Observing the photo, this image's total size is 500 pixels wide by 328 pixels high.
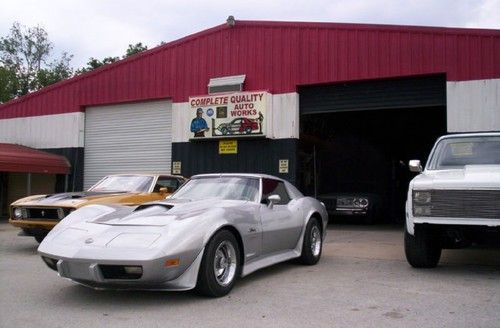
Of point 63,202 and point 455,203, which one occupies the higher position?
point 455,203

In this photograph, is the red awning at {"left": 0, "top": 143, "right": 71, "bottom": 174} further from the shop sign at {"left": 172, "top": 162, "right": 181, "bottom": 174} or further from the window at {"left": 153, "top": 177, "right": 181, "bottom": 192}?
the window at {"left": 153, "top": 177, "right": 181, "bottom": 192}

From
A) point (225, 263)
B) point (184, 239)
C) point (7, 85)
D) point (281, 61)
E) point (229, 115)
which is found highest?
point (7, 85)

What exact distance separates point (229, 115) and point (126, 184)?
Answer: 5633mm

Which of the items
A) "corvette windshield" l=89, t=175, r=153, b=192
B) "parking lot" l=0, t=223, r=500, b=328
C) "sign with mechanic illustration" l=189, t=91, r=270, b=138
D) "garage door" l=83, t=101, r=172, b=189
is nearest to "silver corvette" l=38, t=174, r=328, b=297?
"parking lot" l=0, t=223, r=500, b=328

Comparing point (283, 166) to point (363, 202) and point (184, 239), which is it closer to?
point (363, 202)

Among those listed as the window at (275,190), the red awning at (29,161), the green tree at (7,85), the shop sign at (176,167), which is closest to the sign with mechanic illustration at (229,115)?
the shop sign at (176,167)

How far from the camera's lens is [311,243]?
752 cm

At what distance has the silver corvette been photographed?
4.82 m

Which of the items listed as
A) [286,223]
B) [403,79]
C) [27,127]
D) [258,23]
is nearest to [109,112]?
[27,127]

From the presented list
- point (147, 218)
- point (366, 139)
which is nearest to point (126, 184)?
point (147, 218)

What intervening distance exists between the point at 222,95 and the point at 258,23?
7.61ft

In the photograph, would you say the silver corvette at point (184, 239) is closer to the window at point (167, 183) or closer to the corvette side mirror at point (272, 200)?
the corvette side mirror at point (272, 200)

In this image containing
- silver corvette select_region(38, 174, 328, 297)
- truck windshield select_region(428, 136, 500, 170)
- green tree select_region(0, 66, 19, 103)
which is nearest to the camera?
silver corvette select_region(38, 174, 328, 297)

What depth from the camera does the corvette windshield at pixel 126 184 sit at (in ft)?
33.0
